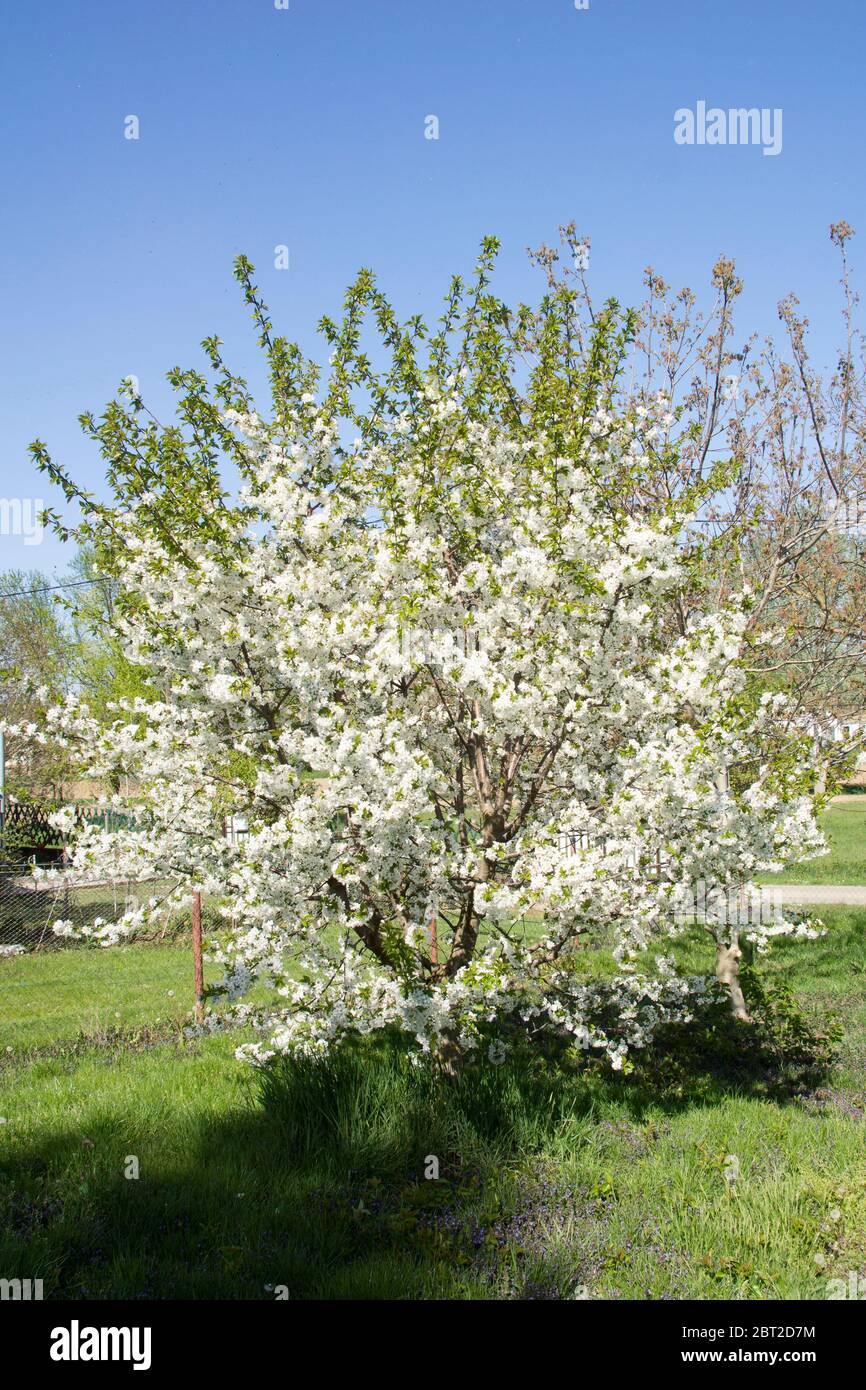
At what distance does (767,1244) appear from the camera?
4.40 m

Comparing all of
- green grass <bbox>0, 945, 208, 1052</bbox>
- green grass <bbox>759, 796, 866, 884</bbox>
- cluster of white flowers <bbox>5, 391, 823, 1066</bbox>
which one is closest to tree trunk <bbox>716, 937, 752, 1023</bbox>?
cluster of white flowers <bbox>5, 391, 823, 1066</bbox>

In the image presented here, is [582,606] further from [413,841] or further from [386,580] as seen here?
[413,841]

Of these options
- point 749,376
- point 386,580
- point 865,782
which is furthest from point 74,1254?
point 865,782

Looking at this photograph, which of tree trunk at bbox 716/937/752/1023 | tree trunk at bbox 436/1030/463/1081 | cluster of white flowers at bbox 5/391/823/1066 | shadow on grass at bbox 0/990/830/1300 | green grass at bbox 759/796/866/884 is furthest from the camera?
green grass at bbox 759/796/866/884

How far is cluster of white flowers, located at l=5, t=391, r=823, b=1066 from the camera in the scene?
5070mm

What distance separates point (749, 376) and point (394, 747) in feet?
21.0

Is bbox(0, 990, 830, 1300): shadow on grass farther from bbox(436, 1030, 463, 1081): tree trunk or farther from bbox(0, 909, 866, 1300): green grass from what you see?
bbox(436, 1030, 463, 1081): tree trunk

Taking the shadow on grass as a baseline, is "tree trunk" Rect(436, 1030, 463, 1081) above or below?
above

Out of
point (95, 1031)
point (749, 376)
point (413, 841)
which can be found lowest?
point (95, 1031)

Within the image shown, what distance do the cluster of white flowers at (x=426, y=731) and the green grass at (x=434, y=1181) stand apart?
0.51 m

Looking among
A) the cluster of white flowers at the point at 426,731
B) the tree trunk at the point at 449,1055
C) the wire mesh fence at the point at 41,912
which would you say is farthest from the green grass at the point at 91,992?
the tree trunk at the point at 449,1055

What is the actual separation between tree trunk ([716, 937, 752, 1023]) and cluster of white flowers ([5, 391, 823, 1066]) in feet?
7.02

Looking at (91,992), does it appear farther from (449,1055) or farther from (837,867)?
(837,867)
